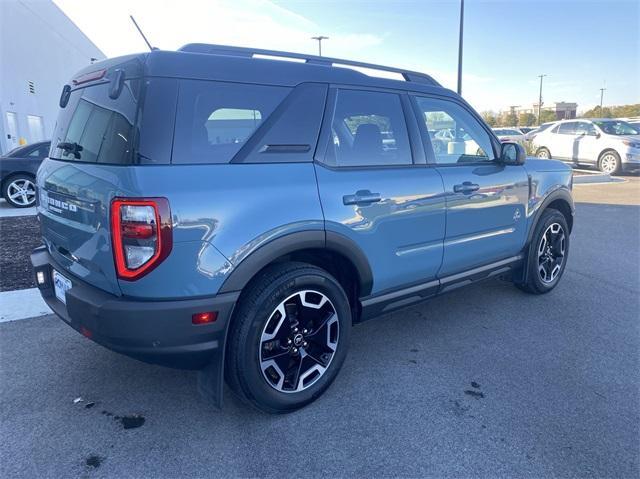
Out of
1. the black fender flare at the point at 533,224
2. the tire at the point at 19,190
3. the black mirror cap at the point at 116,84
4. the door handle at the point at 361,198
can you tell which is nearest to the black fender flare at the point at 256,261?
the door handle at the point at 361,198

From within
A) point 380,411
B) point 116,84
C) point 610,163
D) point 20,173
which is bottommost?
point 380,411

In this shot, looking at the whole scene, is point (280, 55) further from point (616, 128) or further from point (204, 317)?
point (616, 128)

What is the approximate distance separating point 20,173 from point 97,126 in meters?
8.31

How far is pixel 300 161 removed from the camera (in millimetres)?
2539

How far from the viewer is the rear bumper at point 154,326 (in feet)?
6.81

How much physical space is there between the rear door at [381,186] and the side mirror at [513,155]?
952mm

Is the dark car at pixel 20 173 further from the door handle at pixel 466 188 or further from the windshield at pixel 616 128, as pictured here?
the windshield at pixel 616 128

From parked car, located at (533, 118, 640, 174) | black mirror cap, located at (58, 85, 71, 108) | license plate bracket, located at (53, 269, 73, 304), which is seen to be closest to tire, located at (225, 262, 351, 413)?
license plate bracket, located at (53, 269, 73, 304)

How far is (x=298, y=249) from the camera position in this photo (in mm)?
2486

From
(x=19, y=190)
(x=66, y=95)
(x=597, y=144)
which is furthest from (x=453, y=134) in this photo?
(x=597, y=144)

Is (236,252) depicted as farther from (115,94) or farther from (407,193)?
(407,193)

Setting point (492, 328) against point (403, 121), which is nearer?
point (403, 121)

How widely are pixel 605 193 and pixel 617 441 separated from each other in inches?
437

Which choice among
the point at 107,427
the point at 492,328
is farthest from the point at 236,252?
the point at 492,328
